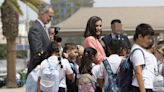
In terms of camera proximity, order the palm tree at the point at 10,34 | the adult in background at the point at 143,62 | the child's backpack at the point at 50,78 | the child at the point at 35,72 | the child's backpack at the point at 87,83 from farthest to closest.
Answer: the palm tree at the point at 10,34 < the child at the point at 35,72 < the child's backpack at the point at 50,78 < the child's backpack at the point at 87,83 < the adult in background at the point at 143,62

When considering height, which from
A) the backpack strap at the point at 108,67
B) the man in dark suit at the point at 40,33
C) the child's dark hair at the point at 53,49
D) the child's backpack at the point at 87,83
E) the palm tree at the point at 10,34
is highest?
the man in dark suit at the point at 40,33

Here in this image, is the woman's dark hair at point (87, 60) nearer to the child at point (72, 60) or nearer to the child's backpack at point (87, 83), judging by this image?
the child's backpack at point (87, 83)

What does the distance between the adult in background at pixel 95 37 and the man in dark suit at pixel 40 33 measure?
61cm

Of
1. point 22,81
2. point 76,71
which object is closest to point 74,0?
point 22,81

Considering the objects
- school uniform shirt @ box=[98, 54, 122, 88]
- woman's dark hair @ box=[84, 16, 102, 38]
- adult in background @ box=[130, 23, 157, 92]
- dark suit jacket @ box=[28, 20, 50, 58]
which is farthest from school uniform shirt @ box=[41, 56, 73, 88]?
adult in background @ box=[130, 23, 157, 92]

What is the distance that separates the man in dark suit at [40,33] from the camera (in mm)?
7668

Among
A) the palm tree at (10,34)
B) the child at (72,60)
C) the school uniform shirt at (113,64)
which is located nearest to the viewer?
the school uniform shirt at (113,64)

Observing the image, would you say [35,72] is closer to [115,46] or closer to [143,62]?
[115,46]

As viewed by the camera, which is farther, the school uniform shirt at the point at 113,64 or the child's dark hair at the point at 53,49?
the child's dark hair at the point at 53,49

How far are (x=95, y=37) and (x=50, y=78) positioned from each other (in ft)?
2.98

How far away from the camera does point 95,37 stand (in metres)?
7.75

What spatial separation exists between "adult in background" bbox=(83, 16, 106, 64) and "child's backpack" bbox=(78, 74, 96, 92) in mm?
340

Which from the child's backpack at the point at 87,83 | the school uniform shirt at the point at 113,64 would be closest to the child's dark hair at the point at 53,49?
the child's backpack at the point at 87,83

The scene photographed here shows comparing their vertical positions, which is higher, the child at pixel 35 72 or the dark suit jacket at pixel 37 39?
the dark suit jacket at pixel 37 39
